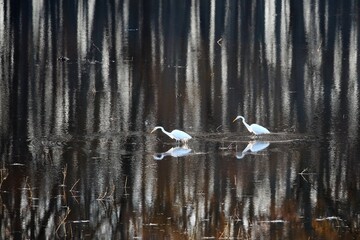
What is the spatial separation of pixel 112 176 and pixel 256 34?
18.1 metres

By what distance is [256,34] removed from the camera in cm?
3228

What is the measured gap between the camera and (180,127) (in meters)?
18.6

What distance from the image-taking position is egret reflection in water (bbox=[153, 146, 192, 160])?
53.7ft

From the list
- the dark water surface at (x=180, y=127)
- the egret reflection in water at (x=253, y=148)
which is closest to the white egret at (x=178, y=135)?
the dark water surface at (x=180, y=127)

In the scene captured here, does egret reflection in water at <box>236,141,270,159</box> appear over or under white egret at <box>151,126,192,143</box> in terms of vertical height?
under

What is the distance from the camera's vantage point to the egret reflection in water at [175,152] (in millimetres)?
16375

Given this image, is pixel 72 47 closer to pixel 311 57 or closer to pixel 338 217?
pixel 311 57

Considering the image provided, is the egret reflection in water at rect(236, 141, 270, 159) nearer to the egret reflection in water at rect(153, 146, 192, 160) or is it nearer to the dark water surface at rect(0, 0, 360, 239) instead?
the dark water surface at rect(0, 0, 360, 239)

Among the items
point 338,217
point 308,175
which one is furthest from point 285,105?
point 338,217

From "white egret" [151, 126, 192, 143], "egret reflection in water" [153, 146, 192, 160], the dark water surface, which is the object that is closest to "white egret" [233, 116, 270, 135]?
Result: the dark water surface

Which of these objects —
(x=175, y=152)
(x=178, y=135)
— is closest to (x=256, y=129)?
(x=178, y=135)

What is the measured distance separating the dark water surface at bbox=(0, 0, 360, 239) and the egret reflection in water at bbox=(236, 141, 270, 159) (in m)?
0.03

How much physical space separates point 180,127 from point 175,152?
194 centimetres

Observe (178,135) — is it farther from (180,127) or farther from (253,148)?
(180,127)
